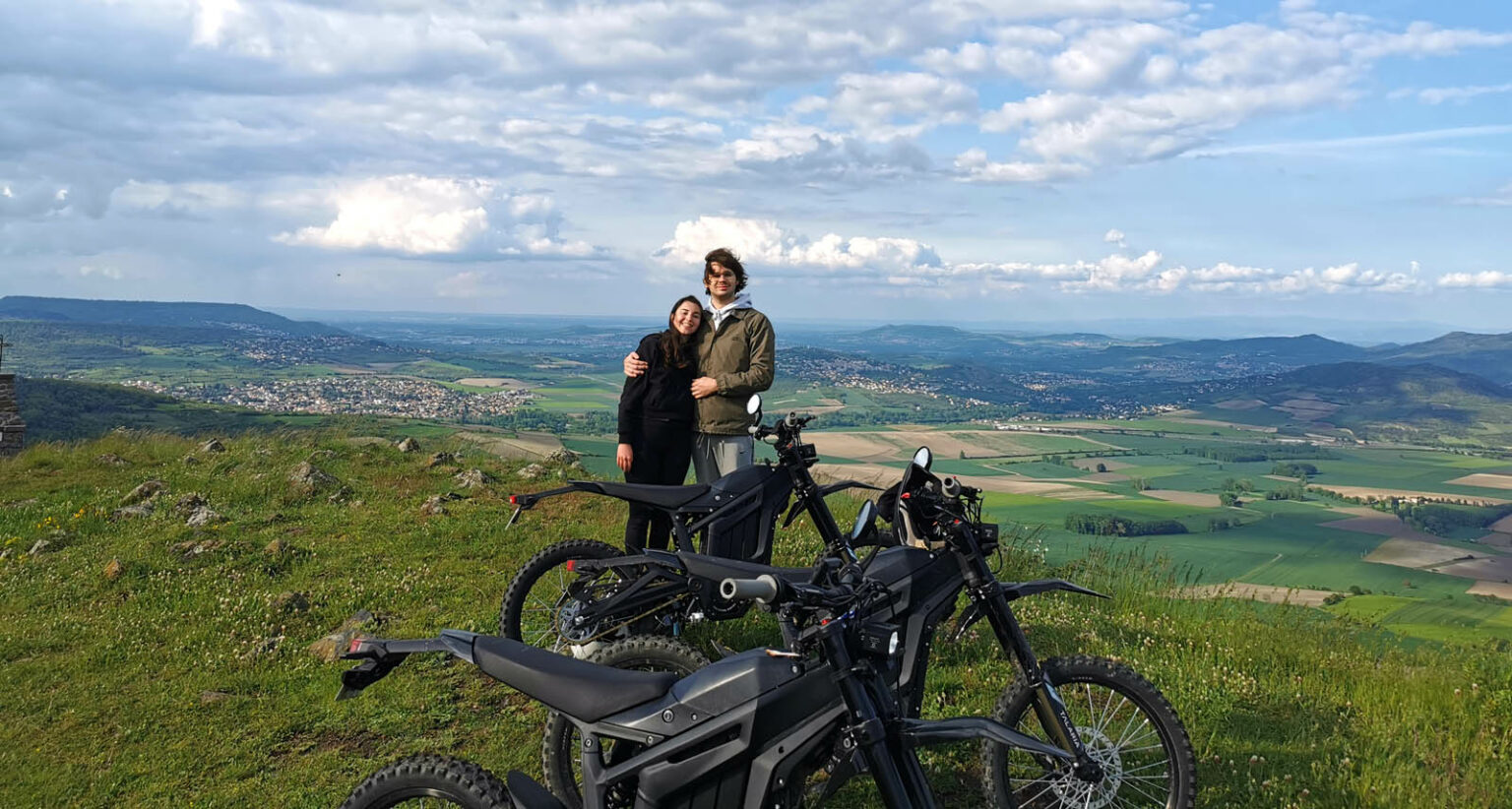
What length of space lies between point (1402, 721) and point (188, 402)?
6369cm

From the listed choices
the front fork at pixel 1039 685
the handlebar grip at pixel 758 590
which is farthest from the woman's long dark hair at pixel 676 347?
the handlebar grip at pixel 758 590

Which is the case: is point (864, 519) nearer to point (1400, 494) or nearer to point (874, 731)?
point (874, 731)

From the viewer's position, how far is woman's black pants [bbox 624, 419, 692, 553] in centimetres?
654

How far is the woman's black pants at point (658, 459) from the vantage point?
654 cm

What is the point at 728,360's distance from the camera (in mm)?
6496

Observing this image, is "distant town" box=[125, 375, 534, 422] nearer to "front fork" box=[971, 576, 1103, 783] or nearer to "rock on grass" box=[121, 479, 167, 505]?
"rock on grass" box=[121, 479, 167, 505]

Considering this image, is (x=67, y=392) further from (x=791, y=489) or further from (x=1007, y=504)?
(x=791, y=489)

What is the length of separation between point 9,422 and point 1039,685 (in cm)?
2301

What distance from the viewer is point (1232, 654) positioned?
19.7ft

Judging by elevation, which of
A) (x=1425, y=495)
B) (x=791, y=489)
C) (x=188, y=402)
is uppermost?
(x=791, y=489)

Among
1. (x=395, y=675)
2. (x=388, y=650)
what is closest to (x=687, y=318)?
(x=395, y=675)

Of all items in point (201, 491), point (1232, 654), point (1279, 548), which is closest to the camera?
point (1232, 654)

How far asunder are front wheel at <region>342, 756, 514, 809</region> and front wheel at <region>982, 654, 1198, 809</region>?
2.21 m

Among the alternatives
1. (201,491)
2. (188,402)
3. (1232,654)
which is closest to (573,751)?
(1232,654)
